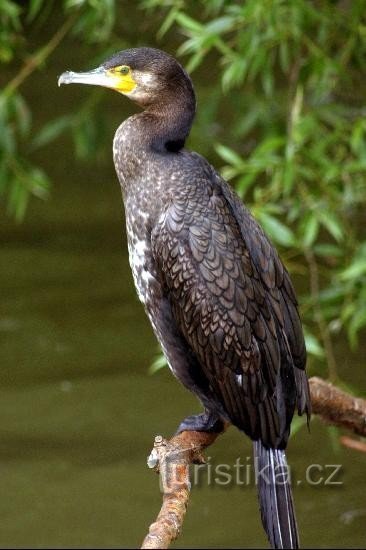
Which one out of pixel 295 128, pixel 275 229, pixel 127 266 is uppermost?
pixel 295 128

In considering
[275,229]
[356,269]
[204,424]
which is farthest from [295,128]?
[204,424]

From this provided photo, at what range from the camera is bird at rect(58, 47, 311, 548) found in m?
2.32

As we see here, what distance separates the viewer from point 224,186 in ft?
8.07

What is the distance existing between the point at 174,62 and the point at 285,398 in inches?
27.0

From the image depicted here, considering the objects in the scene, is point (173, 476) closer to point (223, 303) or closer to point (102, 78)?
point (223, 303)

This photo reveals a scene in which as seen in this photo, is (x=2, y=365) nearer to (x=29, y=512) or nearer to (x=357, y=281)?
(x=29, y=512)

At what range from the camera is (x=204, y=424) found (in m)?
2.49

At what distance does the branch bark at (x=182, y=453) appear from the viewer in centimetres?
184

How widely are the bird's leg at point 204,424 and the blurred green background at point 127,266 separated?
78 cm

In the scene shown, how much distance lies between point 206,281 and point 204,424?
337 millimetres

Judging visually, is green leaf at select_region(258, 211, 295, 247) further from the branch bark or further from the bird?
the bird

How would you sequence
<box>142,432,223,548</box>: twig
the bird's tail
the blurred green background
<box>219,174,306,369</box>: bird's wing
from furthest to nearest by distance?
the blurred green background < <box>219,174,306,369</box>: bird's wing < the bird's tail < <box>142,432,223,548</box>: twig

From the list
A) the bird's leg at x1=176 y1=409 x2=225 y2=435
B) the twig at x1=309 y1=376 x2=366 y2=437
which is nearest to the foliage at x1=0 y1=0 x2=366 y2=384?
the twig at x1=309 y1=376 x2=366 y2=437

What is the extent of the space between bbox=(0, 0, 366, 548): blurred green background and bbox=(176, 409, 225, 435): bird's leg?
2.55 feet
